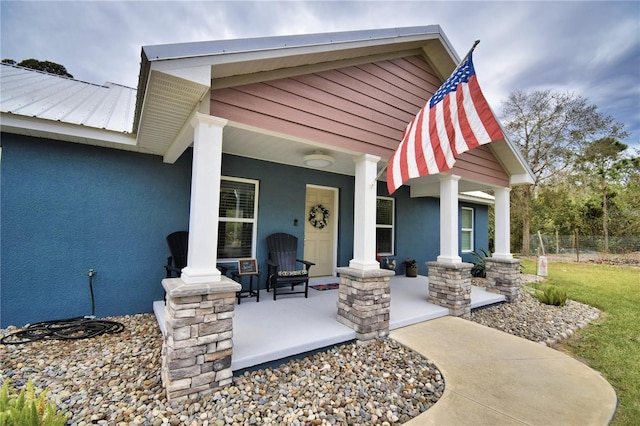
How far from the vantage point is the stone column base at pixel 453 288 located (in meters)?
4.25

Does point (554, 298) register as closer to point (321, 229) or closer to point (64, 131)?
point (321, 229)

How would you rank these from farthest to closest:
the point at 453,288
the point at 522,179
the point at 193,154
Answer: the point at 522,179
the point at 453,288
the point at 193,154

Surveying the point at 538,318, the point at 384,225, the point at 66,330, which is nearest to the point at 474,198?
the point at 384,225

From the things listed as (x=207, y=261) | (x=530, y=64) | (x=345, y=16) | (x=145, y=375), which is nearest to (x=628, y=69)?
(x=530, y=64)

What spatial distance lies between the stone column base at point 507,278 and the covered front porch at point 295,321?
253 mm

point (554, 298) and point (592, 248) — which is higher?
point (592, 248)

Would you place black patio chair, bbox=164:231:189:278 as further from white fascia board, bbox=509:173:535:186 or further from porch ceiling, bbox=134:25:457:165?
white fascia board, bbox=509:173:535:186

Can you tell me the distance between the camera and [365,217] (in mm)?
3414

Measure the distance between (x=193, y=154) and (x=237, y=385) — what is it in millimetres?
2162

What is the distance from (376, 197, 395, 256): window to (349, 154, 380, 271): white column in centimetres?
325

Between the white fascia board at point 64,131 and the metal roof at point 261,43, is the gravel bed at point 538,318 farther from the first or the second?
the white fascia board at point 64,131

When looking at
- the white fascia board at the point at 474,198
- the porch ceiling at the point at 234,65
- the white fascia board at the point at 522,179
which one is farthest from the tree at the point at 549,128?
the porch ceiling at the point at 234,65

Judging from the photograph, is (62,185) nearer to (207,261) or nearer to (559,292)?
(207,261)

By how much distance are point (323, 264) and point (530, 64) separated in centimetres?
1085
